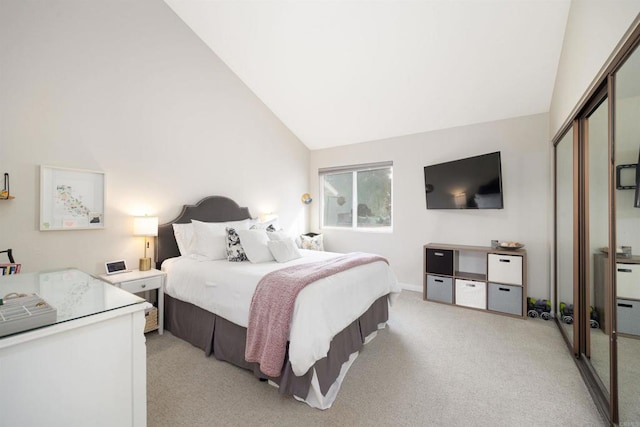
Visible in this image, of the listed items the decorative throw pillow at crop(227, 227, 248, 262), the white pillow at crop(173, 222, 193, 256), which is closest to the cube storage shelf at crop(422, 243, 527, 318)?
the decorative throw pillow at crop(227, 227, 248, 262)

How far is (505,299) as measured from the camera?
3367mm

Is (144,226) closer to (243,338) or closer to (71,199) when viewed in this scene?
(71,199)

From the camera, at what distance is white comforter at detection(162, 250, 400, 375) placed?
1785mm

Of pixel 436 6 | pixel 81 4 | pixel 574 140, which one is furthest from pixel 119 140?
pixel 574 140

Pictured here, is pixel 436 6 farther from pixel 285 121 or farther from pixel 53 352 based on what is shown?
pixel 53 352

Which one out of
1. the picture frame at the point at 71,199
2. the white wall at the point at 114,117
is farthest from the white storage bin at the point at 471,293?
the picture frame at the point at 71,199

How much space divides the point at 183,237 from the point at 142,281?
25.5 inches

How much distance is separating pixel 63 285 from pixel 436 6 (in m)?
3.54

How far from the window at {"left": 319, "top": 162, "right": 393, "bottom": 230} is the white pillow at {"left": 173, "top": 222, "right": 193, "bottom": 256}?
106 inches

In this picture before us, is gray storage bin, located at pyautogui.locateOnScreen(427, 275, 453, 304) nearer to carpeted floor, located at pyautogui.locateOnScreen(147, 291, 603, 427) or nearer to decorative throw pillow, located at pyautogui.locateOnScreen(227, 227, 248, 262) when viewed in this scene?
carpeted floor, located at pyautogui.locateOnScreen(147, 291, 603, 427)

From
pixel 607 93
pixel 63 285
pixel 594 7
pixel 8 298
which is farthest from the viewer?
pixel 594 7

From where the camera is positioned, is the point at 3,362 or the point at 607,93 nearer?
the point at 3,362

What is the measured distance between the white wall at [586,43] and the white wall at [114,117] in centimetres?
372

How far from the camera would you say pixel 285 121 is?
4891 millimetres
